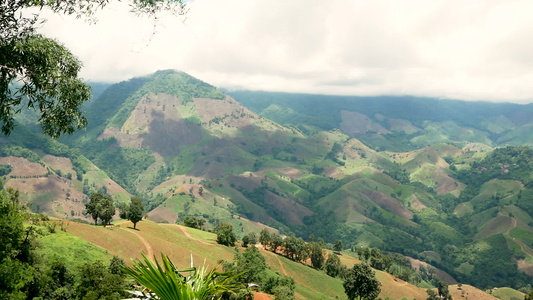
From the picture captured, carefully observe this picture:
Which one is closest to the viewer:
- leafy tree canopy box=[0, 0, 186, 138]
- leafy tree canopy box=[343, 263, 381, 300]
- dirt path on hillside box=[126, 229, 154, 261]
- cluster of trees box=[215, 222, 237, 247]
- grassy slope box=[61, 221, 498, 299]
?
leafy tree canopy box=[0, 0, 186, 138]

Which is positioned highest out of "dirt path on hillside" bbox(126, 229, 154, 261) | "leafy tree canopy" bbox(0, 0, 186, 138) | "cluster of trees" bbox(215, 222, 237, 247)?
"leafy tree canopy" bbox(0, 0, 186, 138)

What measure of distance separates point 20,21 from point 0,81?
11.1 feet

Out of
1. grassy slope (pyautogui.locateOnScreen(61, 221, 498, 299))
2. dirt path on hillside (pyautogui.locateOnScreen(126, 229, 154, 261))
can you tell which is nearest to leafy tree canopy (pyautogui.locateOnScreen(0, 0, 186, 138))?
grassy slope (pyautogui.locateOnScreen(61, 221, 498, 299))

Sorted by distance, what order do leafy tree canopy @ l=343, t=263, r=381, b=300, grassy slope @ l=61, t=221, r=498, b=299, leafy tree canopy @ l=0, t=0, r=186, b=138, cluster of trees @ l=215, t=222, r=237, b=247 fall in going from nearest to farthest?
leafy tree canopy @ l=0, t=0, r=186, b=138 < grassy slope @ l=61, t=221, r=498, b=299 < leafy tree canopy @ l=343, t=263, r=381, b=300 < cluster of trees @ l=215, t=222, r=237, b=247

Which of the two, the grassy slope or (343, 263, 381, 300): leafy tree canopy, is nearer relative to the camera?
the grassy slope

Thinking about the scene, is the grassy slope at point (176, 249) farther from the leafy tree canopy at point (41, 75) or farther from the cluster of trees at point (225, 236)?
the leafy tree canopy at point (41, 75)

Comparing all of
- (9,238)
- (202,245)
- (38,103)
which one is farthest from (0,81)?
(202,245)

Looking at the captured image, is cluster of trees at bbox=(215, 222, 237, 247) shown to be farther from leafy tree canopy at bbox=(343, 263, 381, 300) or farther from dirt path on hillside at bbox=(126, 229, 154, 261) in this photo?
leafy tree canopy at bbox=(343, 263, 381, 300)

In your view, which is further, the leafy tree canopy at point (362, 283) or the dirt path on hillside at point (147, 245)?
the leafy tree canopy at point (362, 283)

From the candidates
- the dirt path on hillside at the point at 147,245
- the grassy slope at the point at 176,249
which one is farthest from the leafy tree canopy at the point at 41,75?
the dirt path on hillside at the point at 147,245

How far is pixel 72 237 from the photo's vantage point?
275ft

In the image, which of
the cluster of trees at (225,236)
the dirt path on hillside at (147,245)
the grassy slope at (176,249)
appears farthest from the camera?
the cluster of trees at (225,236)

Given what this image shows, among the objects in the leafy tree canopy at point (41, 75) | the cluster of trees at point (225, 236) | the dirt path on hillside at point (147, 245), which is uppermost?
the leafy tree canopy at point (41, 75)

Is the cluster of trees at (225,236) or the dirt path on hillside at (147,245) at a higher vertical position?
the dirt path on hillside at (147,245)
